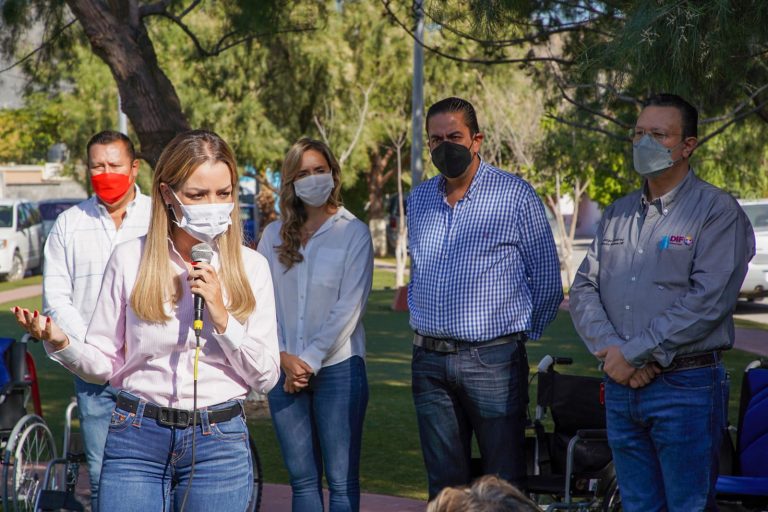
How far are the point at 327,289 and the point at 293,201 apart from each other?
47cm

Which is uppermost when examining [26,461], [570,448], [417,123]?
[417,123]

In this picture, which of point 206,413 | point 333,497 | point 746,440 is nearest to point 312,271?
point 333,497

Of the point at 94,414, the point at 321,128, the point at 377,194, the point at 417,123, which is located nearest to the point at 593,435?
the point at 94,414

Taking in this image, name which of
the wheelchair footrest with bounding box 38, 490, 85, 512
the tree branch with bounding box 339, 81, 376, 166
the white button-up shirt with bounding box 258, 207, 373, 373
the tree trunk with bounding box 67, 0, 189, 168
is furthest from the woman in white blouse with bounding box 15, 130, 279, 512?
the tree branch with bounding box 339, 81, 376, 166

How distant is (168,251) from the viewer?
350 cm

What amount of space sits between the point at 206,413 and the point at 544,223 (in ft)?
6.87

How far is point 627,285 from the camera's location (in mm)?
4340

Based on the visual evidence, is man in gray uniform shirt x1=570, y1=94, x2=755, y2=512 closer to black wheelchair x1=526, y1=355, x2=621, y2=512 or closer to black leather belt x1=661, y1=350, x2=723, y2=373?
black leather belt x1=661, y1=350, x2=723, y2=373

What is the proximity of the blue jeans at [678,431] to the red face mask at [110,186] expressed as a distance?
262 centimetres

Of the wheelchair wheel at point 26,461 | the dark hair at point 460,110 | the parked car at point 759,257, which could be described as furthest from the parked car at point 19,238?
the dark hair at point 460,110

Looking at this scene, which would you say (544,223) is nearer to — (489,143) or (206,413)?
(206,413)

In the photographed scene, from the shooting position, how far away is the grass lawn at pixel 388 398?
309 inches

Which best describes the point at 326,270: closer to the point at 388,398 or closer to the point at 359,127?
the point at 388,398

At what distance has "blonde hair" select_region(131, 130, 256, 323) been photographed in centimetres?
339
